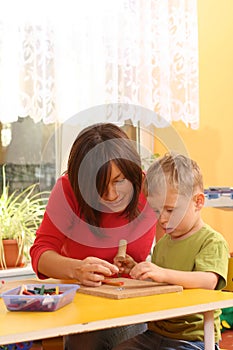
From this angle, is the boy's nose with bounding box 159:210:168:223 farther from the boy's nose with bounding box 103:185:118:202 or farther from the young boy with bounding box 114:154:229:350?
the boy's nose with bounding box 103:185:118:202

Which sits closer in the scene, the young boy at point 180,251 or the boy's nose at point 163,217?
the young boy at point 180,251

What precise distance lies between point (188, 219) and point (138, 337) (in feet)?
1.11

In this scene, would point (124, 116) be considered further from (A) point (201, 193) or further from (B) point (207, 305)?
(B) point (207, 305)

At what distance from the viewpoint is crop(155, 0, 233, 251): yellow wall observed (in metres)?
3.45

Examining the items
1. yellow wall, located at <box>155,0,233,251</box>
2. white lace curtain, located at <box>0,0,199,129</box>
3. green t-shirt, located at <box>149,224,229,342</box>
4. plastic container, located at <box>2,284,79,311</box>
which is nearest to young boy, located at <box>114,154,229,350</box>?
green t-shirt, located at <box>149,224,229,342</box>

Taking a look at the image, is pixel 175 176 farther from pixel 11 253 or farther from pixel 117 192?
pixel 11 253

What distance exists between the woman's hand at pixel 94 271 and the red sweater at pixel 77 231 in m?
0.24

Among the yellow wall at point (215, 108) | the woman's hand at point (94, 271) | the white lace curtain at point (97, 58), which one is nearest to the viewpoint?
the woman's hand at point (94, 271)

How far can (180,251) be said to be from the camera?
1807 millimetres

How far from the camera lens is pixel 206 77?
347cm

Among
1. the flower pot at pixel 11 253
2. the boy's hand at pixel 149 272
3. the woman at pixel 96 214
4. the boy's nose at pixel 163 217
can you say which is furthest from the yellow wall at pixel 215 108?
the boy's hand at pixel 149 272

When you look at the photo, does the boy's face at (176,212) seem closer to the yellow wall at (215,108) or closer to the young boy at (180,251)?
the young boy at (180,251)

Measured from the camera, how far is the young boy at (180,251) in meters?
1.66

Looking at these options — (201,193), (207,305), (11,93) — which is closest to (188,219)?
(201,193)
